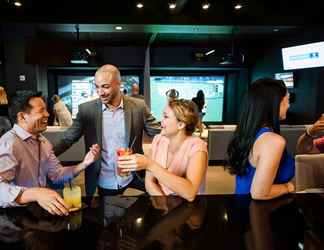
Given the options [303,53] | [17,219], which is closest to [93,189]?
[17,219]

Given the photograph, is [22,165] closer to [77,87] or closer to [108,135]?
[108,135]

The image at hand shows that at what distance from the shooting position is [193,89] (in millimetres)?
10883

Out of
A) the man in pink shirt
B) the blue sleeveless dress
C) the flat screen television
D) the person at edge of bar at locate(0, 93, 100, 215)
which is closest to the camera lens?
the person at edge of bar at locate(0, 93, 100, 215)

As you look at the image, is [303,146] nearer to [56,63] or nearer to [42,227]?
[42,227]

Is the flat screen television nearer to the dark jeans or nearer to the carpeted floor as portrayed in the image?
the carpeted floor

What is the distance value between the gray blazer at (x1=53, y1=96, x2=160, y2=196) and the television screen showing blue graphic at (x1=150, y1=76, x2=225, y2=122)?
8136mm

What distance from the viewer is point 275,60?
27.2 feet

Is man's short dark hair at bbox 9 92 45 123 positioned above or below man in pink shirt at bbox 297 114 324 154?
above

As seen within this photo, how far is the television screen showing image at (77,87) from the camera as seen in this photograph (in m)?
9.95

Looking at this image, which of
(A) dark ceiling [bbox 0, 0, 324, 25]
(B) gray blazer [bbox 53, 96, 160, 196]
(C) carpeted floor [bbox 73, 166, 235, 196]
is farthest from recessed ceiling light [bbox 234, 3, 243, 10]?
(B) gray blazer [bbox 53, 96, 160, 196]

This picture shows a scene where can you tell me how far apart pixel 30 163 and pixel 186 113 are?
871 mm

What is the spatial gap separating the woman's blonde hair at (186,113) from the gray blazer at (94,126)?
0.78 metres

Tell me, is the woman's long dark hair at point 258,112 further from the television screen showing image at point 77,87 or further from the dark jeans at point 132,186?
the television screen showing image at point 77,87

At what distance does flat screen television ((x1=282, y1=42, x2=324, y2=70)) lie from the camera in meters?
6.15
